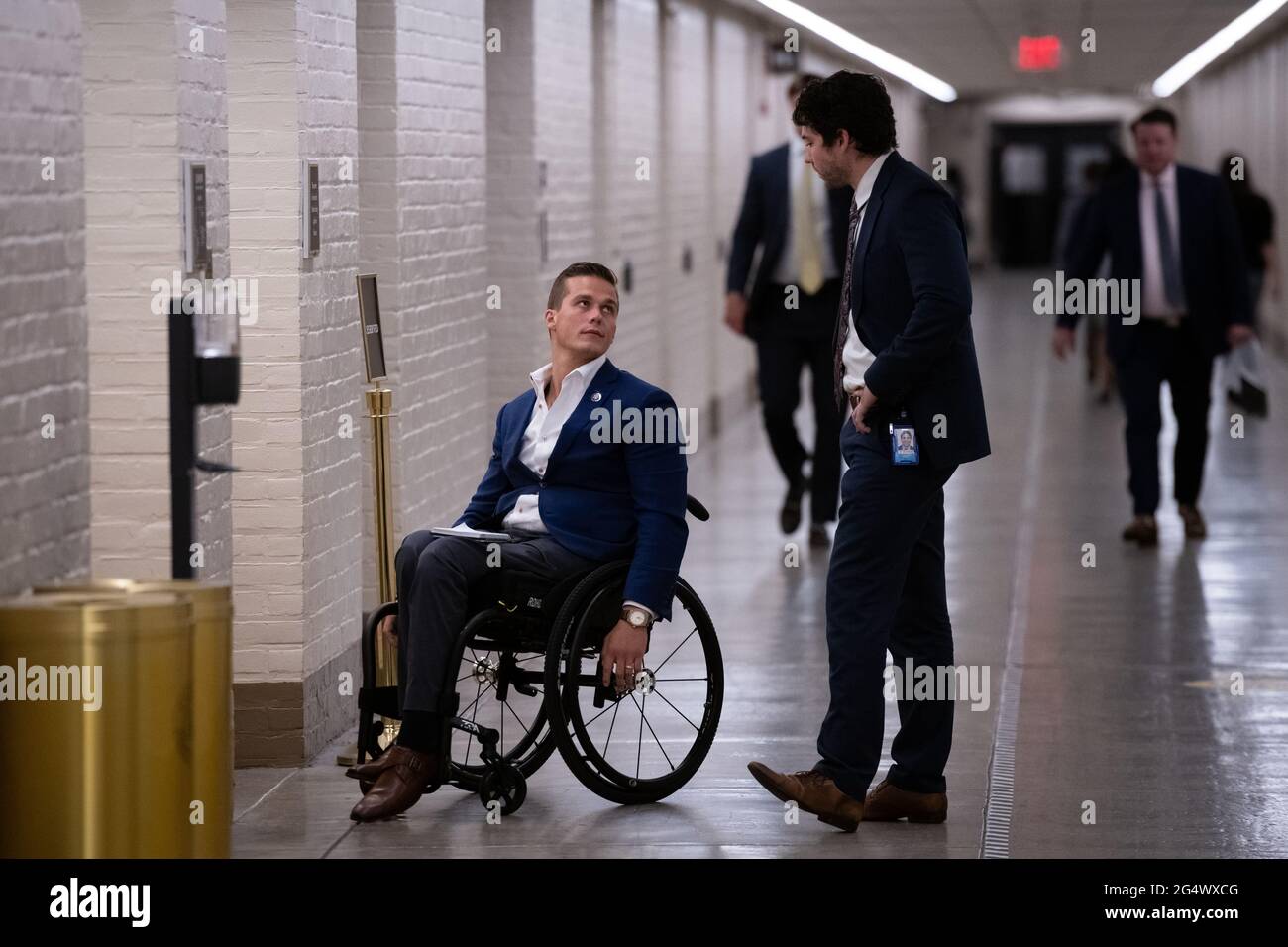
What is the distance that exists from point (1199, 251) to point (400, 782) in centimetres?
468

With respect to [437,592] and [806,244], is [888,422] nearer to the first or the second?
[437,592]

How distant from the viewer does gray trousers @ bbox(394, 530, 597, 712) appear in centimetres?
406

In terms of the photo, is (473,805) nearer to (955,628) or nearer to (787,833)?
(787,833)

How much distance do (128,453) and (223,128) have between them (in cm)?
75

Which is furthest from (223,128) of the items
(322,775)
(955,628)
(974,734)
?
(955,628)

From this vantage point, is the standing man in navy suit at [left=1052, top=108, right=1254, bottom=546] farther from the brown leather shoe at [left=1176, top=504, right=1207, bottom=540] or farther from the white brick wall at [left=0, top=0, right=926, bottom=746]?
the white brick wall at [left=0, top=0, right=926, bottom=746]

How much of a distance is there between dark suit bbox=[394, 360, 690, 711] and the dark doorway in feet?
104

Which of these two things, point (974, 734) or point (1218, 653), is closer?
point (974, 734)

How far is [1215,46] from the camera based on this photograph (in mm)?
18953

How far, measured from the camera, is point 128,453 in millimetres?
4434

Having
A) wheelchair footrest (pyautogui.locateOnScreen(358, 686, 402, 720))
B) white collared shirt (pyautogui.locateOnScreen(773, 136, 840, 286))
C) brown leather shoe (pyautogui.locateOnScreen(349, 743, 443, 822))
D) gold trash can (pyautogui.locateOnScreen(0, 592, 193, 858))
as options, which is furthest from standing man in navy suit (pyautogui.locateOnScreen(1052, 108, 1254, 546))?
gold trash can (pyautogui.locateOnScreen(0, 592, 193, 858))

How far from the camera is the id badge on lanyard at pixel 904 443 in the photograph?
3.97m

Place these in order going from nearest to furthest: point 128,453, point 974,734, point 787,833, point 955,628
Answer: point 787,833 → point 128,453 → point 974,734 → point 955,628

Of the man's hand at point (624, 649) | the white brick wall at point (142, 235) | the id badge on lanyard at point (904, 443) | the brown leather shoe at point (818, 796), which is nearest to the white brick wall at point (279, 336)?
the white brick wall at point (142, 235)
